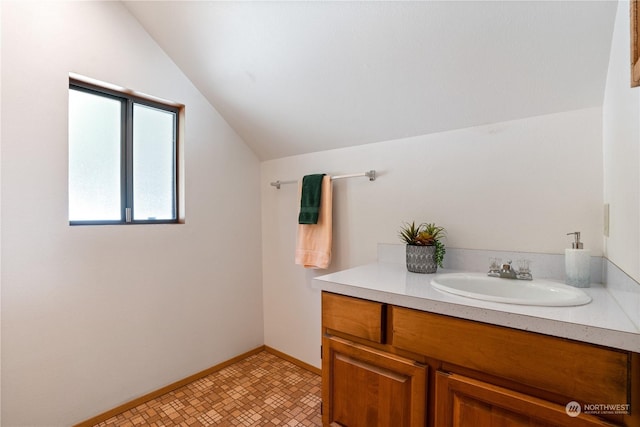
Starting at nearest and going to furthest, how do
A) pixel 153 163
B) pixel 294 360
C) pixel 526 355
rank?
pixel 526 355 → pixel 153 163 → pixel 294 360

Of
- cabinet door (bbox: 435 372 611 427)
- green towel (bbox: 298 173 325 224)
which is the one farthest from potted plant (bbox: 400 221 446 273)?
green towel (bbox: 298 173 325 224)

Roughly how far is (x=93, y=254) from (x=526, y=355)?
2.05 m

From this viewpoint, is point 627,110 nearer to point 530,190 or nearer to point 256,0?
point 530,190

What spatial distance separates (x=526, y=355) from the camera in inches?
32.9

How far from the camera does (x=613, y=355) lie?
2.39ft

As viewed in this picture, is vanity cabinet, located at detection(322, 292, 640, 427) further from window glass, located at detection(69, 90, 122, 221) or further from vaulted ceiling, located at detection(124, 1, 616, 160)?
window glass, located at detection(69, 90, 122, 221)

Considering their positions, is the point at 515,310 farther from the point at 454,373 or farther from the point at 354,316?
the point at 354,316

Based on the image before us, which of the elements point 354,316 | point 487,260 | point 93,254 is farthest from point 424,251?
point 93,254

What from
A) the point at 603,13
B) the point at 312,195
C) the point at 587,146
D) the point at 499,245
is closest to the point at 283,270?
the point at 312,195

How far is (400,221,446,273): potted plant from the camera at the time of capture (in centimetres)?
146

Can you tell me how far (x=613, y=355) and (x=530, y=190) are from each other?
2.69 ft

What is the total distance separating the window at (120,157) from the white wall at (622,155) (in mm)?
2299

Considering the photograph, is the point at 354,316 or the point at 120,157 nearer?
the point at 354,316

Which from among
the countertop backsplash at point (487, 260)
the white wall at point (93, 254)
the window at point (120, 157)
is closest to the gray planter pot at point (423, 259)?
the countertop backsplash at point (487, 260)
